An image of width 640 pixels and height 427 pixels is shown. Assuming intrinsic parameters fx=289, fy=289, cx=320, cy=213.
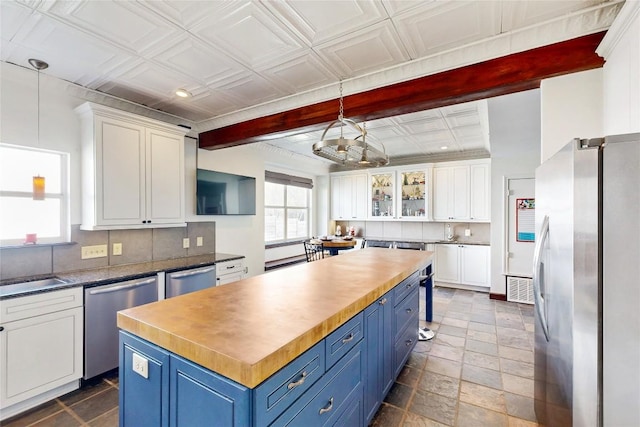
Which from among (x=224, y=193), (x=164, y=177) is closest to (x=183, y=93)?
(x=164, y=177)

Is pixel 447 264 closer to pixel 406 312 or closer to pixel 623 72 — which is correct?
pixel 406 312

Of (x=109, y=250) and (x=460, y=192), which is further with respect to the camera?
(x=460, y=192)

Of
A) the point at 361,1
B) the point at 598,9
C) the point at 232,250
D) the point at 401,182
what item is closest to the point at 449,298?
the point at 401,182

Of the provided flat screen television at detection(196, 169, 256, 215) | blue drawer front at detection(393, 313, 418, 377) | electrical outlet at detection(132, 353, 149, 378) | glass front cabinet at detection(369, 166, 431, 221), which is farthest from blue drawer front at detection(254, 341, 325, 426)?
glass front cabinet at detection(369, 166, 431, 221)

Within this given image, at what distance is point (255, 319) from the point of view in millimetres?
1347

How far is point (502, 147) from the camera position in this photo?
425cm

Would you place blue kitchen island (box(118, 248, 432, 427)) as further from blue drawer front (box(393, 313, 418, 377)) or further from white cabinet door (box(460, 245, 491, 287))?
white cabinet door (box(460, 245, 491, 287))

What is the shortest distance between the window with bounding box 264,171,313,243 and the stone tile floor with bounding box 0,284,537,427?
342 cm

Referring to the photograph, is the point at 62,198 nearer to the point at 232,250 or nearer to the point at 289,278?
the point at 232,250

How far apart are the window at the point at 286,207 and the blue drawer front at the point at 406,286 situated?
3.39 m

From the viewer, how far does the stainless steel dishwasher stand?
2369mm

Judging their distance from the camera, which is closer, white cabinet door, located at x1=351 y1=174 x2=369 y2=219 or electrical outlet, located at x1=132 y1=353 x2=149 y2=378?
electrical outlet, located at x1=132 y1=353 x2=149 y2=378

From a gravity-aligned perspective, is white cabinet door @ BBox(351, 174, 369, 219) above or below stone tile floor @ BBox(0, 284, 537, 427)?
above

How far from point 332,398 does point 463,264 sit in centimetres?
480
